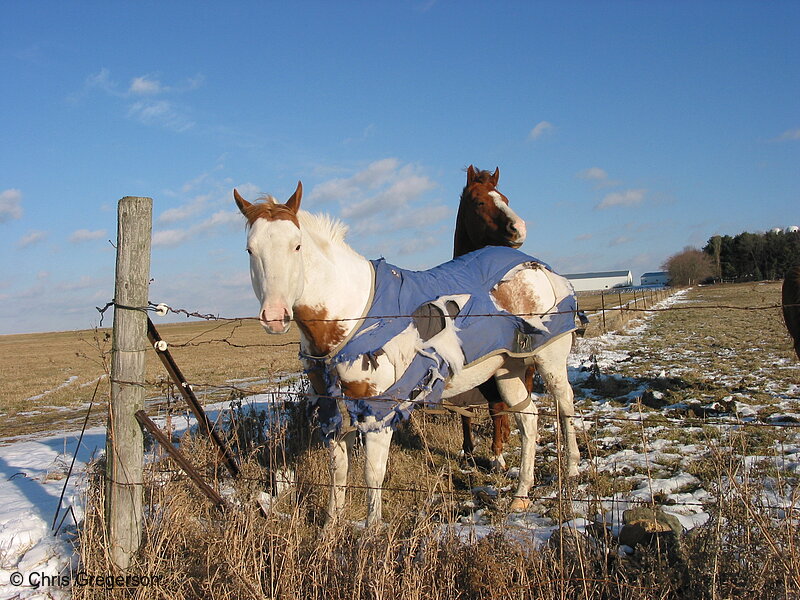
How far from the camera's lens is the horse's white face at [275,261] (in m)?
3.21

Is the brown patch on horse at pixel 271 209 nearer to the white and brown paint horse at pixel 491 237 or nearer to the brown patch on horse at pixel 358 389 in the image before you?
the brown patch on horse at pixel 358 389

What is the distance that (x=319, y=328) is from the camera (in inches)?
144

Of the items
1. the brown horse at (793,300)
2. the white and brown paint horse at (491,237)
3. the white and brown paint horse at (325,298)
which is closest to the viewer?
the white and brown paint horse at (325,298)

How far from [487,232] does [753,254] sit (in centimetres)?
5490

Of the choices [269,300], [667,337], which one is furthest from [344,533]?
[667,337]

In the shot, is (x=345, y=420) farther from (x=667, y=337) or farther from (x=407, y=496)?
(x=667, y=337)

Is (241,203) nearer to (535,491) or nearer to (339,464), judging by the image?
(339,464)

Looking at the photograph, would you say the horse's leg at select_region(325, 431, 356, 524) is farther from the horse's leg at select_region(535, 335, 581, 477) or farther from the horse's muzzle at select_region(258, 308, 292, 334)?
the horse's leg at select_region(535, 335, 581, 477)

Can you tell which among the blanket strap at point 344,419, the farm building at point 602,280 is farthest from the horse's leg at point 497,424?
the farm building at point 602,280

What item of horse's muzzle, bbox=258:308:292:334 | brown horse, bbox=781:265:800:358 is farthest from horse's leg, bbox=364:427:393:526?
brown horse, bbox=781:265:800:358

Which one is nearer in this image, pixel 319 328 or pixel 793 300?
pixel 319 328

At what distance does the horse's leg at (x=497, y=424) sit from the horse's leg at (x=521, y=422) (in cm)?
16

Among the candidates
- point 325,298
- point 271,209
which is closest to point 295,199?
point 271,209

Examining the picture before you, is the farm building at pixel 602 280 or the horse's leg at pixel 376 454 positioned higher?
the farm building at pixel 602 280
